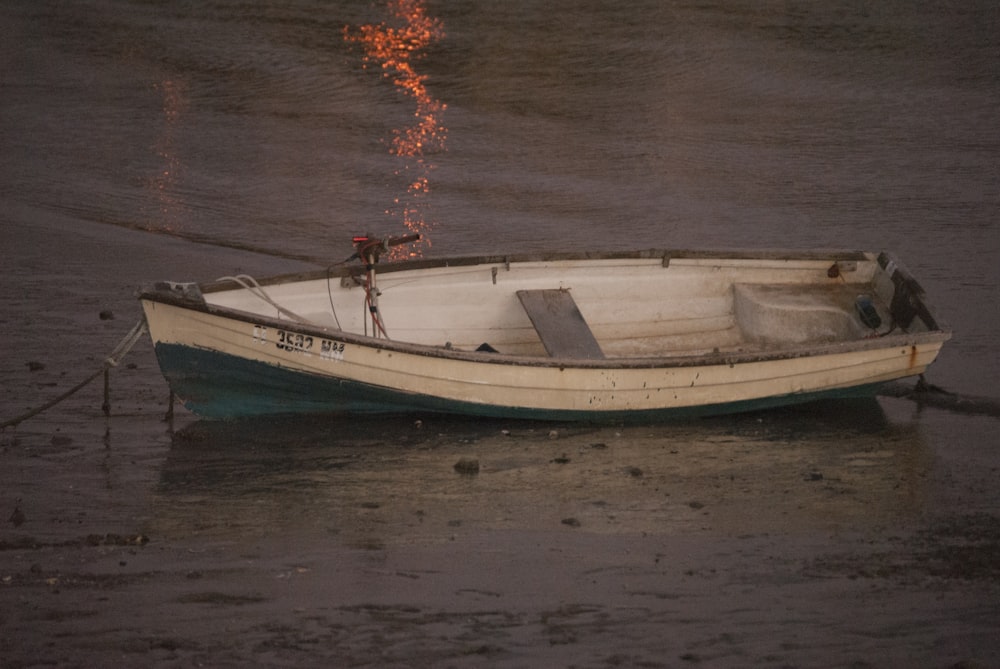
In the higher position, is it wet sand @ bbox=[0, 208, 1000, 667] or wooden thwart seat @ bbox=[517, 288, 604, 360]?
wooden thwart seat @ bbox=[517, 288, 604, 360]

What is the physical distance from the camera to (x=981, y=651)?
21.7 feet

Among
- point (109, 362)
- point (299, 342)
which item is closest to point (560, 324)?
point (299, 342)

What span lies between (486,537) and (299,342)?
6.30ft

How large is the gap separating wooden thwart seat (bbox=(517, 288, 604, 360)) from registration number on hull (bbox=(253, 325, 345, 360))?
145 cm

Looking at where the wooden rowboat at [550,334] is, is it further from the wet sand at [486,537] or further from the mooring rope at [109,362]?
the wet sand at [486,537]

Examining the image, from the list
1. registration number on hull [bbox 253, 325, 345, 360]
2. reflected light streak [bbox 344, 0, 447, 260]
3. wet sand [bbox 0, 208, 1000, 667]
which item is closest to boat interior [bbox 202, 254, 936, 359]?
registration number on hull [bbox 253, 325, 345, 360]

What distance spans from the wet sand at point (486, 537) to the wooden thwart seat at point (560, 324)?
53 centimetres

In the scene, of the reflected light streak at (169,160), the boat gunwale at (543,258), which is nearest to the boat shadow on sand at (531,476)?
the boat gunwale at (543,258)

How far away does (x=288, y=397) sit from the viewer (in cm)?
910

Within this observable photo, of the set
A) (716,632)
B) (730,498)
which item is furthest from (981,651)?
(730,498)

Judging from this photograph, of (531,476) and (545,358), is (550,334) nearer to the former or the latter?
(545,358)

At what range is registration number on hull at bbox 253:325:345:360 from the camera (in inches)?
341

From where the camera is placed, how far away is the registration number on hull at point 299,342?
8656 mm

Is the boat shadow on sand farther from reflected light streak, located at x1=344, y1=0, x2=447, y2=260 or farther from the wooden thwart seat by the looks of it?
reflected light streak, located at x1=344, y1=0, x2=447, y2=260
